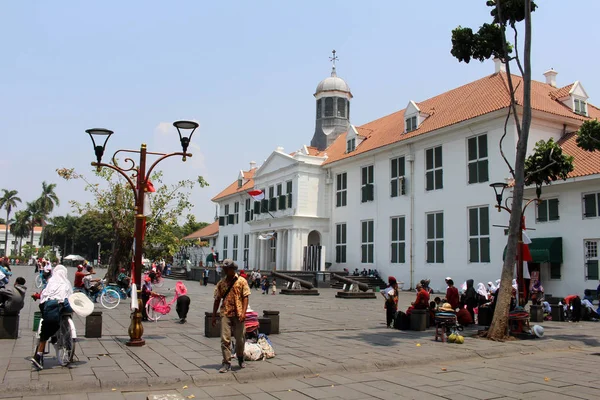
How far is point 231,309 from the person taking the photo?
795 cm

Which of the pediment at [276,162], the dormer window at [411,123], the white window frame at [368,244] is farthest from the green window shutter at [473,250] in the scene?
the pediment at [276,162]

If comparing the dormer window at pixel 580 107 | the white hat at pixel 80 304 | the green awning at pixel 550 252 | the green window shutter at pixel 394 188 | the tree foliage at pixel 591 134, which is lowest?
the white hat at pixel 80 304

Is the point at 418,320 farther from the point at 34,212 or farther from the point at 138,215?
the point at 34,212

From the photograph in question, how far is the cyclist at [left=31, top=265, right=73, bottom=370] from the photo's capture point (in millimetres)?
7676

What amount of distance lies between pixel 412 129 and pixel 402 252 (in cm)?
766

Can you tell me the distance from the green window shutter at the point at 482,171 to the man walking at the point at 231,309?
21184 mm

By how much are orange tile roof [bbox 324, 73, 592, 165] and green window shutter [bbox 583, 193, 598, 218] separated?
5.55 m

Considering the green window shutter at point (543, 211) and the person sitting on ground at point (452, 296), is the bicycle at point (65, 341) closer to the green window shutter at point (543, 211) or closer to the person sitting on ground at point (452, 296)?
the person sitting on ground at point (452, 296)

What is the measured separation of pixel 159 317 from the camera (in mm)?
14812

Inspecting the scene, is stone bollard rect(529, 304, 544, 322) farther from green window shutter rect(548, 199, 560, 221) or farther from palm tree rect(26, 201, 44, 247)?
palm tree rect(26, 201, 44, 247)

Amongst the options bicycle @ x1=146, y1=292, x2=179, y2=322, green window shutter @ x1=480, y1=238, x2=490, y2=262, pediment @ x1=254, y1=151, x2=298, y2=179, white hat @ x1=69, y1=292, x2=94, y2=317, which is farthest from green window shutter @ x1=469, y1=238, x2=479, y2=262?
white hat @ x1=69, y1=292, x2=94, y2=317

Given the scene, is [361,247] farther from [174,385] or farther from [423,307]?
[174,385]

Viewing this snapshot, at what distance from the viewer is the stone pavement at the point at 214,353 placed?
722cm

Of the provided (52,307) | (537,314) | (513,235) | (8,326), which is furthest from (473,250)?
(52,307)
